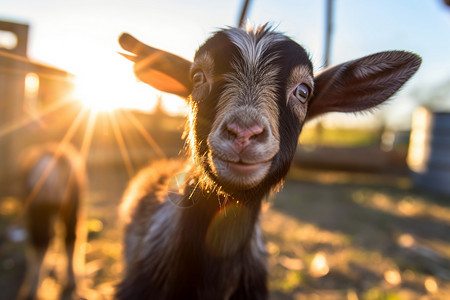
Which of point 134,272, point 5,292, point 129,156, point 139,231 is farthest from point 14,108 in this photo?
point 129,156

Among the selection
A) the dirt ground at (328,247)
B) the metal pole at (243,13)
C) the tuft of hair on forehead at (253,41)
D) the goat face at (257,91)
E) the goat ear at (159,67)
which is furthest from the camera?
the dirt ground at (328,247)

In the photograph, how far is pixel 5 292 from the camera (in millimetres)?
3793

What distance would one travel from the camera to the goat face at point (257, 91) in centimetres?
173

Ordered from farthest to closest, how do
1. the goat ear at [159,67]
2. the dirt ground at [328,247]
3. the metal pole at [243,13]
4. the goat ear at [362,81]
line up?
the dirt ground at [328,247] < the metal pole at [243,13] < the goat ear at [159,67] < the goat ear at [362,81]

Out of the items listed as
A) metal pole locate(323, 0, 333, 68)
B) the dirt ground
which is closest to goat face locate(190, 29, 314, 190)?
metal pole locate(323, 0, 333, 68)

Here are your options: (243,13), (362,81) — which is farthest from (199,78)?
(362,81)

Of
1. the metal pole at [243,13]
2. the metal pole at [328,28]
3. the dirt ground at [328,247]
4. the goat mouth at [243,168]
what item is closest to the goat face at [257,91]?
the goat mouth at [243,168]

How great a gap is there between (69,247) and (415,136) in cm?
1335

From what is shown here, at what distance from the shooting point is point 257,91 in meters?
2.00

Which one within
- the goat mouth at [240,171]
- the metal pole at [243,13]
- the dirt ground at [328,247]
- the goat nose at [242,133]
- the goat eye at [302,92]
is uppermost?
the metal pole at [243,13]

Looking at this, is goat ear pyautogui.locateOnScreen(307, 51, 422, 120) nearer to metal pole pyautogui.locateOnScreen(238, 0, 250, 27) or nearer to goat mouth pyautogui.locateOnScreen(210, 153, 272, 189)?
metal pole pyautogui.locateOnScreen(238, 0, 250, 27)

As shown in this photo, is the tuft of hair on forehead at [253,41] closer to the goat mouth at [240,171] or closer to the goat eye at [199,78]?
the goat eye at [199,78]

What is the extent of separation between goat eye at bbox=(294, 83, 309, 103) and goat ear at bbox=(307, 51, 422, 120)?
289mm

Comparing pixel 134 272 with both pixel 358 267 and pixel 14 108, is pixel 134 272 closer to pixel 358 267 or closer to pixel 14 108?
pixel 358 267
